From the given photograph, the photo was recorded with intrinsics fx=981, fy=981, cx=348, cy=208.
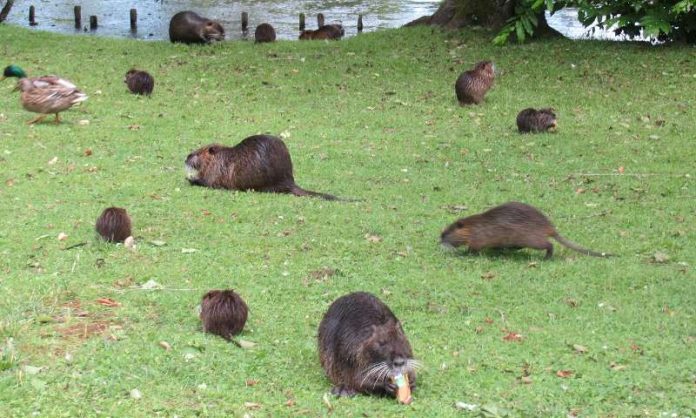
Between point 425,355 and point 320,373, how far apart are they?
597 millimetres

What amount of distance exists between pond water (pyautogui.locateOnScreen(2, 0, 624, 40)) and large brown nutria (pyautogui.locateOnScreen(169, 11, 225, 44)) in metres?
5.43

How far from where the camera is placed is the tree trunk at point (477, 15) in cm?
1537

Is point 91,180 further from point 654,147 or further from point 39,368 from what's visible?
point 654,147

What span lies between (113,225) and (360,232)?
6.09 feet

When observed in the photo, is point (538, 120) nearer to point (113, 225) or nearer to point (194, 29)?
point (113, 225)

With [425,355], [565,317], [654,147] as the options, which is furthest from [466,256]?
[654,147]

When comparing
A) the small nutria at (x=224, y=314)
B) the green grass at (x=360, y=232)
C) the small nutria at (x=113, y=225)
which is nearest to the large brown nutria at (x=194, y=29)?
the green grass at (x=360, y=232)

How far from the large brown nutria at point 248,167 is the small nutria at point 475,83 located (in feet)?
12.8

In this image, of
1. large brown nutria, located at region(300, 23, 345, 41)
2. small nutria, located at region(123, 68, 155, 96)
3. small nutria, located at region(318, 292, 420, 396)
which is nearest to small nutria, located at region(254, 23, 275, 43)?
large brown nutria, located at region(300, 23, 345, 41)

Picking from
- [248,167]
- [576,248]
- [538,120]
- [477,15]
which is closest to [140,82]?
[248,167]

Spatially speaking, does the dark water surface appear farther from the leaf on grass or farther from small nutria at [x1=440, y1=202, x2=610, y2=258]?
the leaf on grass

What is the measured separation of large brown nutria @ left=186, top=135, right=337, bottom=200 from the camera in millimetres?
8656

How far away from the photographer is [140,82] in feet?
41.4

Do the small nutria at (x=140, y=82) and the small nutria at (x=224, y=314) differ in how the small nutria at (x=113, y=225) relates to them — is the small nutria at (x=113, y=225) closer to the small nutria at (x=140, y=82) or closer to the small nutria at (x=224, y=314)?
the small nutria at (x=224, y=314)
